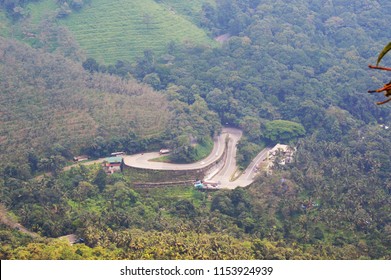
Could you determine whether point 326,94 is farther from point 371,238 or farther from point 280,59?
point 371,238

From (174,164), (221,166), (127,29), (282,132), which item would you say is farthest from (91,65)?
(282,132)

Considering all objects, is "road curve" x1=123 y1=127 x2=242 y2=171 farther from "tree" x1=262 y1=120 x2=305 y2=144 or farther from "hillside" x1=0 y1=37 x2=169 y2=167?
"tree" x1=262 y1=120 x2=305 y2=144

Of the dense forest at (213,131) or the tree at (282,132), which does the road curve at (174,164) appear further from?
the tree at (282,132)

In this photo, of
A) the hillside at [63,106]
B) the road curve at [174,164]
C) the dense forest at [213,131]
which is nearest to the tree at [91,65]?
the dense forest at [213,131]

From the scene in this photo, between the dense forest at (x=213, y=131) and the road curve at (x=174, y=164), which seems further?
the road curve at (x=174, y=164)

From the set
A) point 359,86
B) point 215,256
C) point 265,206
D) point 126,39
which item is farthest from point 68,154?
point 359,86

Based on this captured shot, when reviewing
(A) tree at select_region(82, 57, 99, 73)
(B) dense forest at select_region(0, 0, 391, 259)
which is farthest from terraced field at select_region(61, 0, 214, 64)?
(A) tree at select_region(82, 57, 99, 73)
